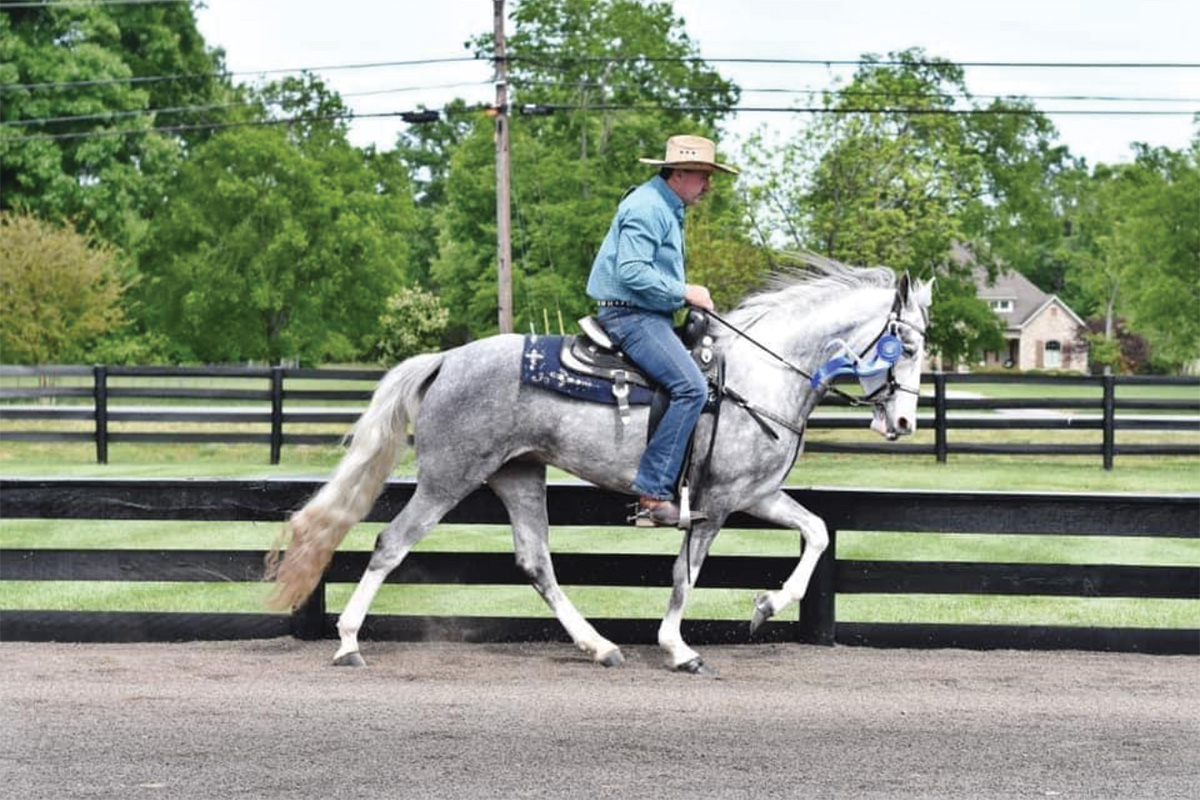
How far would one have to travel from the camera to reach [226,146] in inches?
2035

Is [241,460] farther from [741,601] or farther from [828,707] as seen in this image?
[828,707]

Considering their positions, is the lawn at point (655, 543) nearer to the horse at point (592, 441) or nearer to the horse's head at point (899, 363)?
the horse at point (592, 441)

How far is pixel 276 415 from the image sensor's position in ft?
77.7

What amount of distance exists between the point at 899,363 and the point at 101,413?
17582 millimetres

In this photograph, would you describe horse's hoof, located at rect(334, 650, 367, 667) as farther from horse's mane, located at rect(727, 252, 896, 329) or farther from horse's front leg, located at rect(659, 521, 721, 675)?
horse's mane, located at rect(727, 252, 896, 329)

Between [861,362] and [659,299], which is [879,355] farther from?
[659,299]

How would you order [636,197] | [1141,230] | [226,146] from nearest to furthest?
[636,197]
[226,146]
[1141,230]

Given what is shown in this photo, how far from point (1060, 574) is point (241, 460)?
16.8 meters

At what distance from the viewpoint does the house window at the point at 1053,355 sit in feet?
298

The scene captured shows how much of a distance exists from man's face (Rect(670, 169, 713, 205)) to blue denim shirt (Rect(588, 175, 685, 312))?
45 mm

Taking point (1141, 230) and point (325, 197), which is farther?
point (1141, 230)

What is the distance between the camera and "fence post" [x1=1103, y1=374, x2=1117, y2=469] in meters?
23.8

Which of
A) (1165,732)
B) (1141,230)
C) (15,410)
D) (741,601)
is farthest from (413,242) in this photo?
(1165,732)

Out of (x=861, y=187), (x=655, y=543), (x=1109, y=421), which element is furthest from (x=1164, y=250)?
(x=655, y=543)
